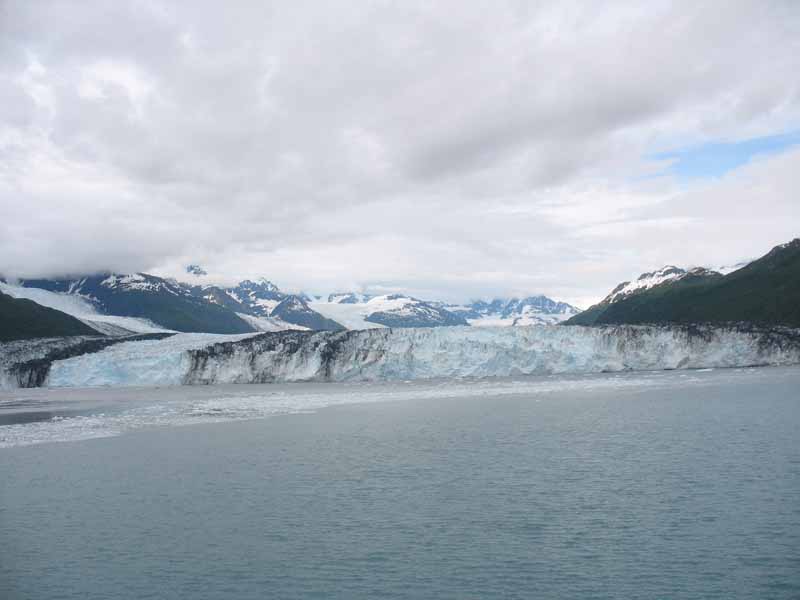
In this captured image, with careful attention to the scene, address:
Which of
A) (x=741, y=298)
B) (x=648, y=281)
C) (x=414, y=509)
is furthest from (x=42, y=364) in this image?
(x=648, y=281)

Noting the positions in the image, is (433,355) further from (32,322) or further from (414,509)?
(32,322)

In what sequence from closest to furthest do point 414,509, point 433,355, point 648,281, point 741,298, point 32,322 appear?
point 414,509 < point 433,355 < point 32,322 < point 741,298 < point 648,281

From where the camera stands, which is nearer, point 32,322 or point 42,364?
point 42,364

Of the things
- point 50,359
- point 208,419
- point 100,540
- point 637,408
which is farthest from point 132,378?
point 100,540

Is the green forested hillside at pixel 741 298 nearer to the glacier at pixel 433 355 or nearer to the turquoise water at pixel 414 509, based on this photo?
the glacier at pixel 433 355

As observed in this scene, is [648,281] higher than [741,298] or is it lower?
higher

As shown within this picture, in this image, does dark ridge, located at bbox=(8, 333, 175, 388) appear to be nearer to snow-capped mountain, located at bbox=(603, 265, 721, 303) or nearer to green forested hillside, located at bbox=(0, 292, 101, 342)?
green forested hillside, located at bbox=(0, 292, 101, 342)

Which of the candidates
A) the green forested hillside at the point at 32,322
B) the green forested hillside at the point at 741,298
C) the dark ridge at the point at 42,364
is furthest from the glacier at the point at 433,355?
the green forested hillside at the point at 32,322

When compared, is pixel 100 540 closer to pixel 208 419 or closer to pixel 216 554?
pixel 216 554
